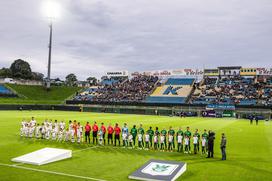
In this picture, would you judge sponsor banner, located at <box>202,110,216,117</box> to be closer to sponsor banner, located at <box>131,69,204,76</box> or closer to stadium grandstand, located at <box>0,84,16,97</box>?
sponsor banner, located at <box>131,69,204,76</box>

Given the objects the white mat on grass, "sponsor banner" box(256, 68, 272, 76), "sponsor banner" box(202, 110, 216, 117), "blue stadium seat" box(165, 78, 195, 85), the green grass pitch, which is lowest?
the green grass pitch

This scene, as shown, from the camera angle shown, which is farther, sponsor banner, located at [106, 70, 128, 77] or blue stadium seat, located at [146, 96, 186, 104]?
sponsor banner, located at [106, 70, 128, 77]

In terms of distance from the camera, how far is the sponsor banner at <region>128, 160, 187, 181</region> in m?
12.8

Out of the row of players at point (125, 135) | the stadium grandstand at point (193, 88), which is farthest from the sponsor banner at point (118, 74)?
the row of players at point (125, 135)

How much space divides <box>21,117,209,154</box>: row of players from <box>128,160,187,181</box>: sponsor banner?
17.9 feet

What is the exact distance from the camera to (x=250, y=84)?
243 ft

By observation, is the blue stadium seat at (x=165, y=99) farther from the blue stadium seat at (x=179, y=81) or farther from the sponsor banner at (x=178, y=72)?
the sponsor banner at (x=178, y=72)

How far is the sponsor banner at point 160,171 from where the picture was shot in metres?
12.8

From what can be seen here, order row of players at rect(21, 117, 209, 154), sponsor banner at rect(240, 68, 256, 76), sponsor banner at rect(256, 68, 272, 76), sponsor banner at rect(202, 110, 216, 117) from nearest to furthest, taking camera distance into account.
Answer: row of players at rect(21, 117, 209, 154) < sponsor banner at rect(202, 110, 216, 117) < sponsor banner at rect(256, 68, 272, 76) < sponsor banner at rect(240, 68, 256, 76)

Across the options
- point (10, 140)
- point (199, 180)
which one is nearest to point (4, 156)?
point (10, 140)

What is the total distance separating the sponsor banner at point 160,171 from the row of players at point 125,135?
544cm

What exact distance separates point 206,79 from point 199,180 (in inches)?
2779

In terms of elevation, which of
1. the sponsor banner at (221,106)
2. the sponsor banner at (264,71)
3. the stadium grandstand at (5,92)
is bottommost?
the sponsor banner at (221,106)

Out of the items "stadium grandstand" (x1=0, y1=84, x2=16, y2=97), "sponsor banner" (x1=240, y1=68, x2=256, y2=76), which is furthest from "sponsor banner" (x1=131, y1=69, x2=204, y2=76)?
"stadium grandstand" (x1=0, y1=84, x2=16, y2=97)
